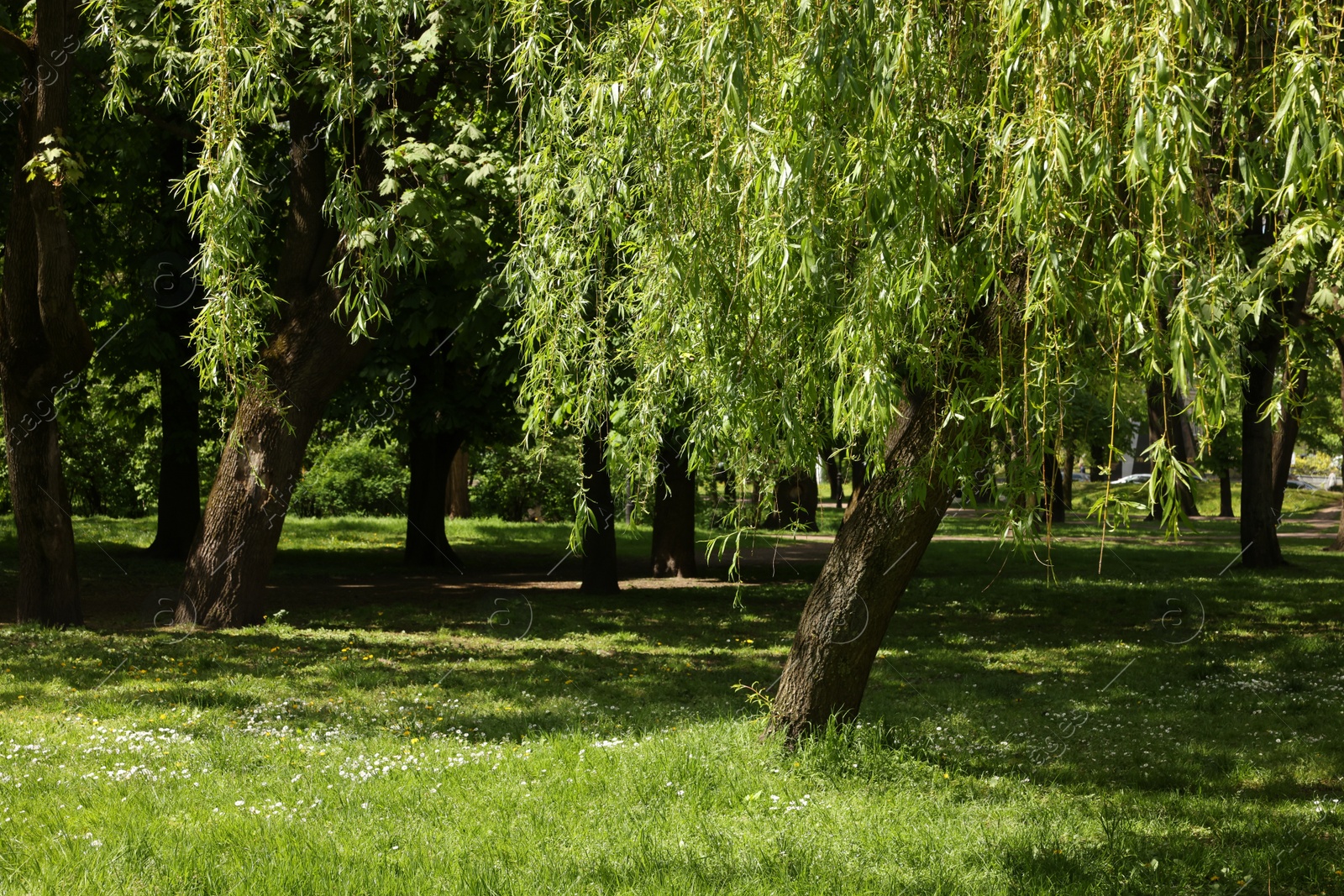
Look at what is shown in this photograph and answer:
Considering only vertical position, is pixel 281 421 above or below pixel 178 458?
above

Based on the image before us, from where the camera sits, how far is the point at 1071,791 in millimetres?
6027

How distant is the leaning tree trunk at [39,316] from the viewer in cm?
931

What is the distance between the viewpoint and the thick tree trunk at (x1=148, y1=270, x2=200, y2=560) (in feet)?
46.0

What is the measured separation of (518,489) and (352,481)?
4241 mm

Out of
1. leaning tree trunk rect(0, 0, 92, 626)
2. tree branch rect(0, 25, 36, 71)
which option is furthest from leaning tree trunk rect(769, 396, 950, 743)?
tree branch rect(0, 25, 36, 71)

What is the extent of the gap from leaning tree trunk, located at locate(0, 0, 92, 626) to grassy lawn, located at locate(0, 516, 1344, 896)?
103 centimetres

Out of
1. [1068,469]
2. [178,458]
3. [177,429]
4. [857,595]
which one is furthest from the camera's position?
[178,458]

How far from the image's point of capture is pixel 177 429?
15.5 metres

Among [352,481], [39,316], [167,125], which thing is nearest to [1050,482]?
[39,316]

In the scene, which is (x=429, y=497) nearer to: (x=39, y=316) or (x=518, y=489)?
(x=39, y=316)

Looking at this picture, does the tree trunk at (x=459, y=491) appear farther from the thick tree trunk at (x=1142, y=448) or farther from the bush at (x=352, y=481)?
the thick tree trunk at (x=1142, y=448)

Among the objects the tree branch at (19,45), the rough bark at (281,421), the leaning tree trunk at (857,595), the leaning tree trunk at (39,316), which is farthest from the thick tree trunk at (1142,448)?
the tree branch at (19,45)

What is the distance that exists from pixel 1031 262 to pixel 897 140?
2.28ft

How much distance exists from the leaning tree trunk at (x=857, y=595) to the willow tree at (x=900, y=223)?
2cm
